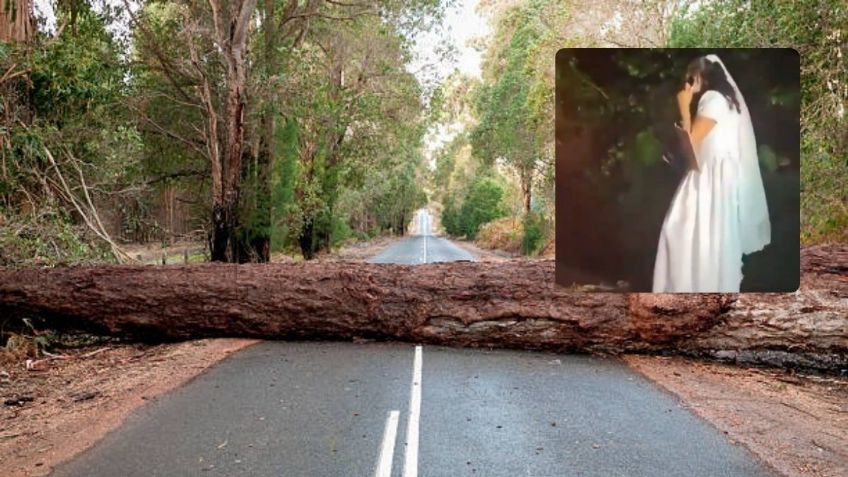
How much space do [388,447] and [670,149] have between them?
13.0 feet

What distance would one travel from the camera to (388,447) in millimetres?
5023

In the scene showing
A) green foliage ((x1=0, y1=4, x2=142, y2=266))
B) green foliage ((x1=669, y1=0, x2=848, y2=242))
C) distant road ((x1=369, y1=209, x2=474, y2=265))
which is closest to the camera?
green foliage ((x1=669, y1=0, x2=848, y2=242))

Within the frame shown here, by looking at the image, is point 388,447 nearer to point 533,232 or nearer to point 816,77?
point 816,77

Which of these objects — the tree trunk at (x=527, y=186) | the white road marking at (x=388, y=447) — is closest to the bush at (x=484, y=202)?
the tree trunk at (x=527, y=186)

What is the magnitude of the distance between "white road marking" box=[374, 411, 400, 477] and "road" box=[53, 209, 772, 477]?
0.05 feet

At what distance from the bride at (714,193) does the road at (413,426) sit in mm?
3275

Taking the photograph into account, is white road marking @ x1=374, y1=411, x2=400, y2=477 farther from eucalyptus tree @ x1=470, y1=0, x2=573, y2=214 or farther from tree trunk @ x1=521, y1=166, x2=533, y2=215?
tree trunk @ x1=521, y1=166, x2=533, y2=215

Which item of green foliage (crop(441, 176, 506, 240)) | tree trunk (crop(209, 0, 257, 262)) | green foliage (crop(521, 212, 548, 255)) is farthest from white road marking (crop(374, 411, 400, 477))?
green foliage (crop(441, 176, 506, 240))

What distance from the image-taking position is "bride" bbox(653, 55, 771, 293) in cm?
167

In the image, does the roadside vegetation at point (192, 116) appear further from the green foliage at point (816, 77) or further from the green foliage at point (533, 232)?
the green foliage at point (816, 77)

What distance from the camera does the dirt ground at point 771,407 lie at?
4.96m

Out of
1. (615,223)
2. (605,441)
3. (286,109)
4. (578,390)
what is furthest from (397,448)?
(286,109)

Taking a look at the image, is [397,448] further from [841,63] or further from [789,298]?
[841,63]

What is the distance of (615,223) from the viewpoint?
1.69 metres
